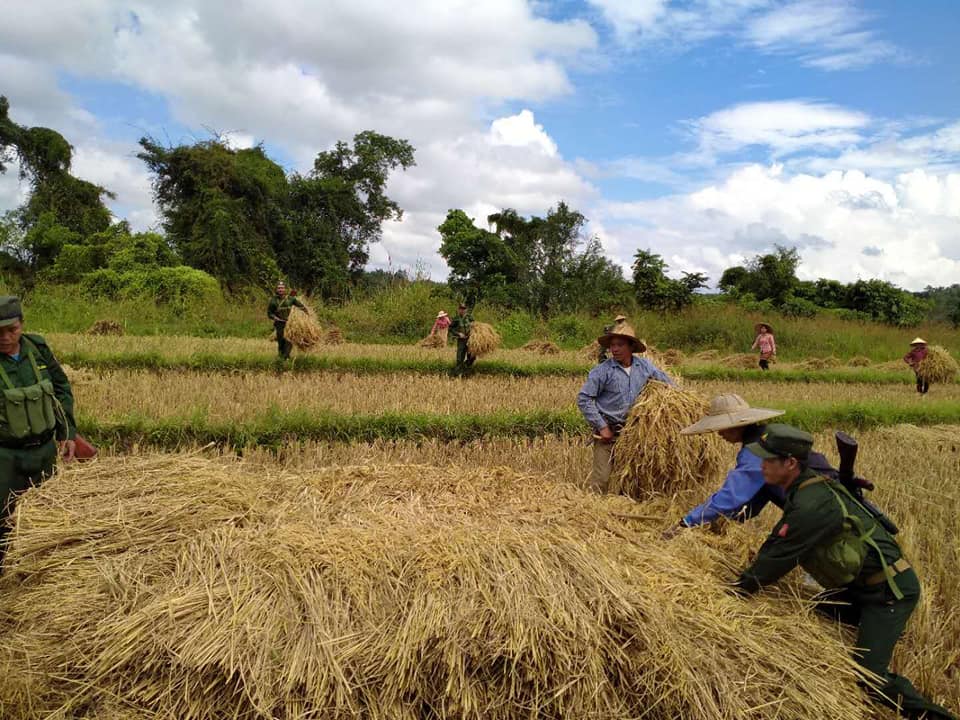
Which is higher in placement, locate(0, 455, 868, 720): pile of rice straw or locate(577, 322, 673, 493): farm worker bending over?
locate(577, 322, 673, 493): farm worker bending over

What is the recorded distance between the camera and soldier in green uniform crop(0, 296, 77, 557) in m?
3.64

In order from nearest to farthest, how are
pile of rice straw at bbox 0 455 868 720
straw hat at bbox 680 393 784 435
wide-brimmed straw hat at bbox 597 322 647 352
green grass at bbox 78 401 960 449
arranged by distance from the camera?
pile of rice straw at bbox 0 455 868 720
straw hat at bbox 680 393 784 435
wide-brimmed straw hat at bbox 597 322 647 352
green grass at bbox 78 401 960 449

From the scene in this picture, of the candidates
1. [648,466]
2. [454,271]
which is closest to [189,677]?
[648,466]

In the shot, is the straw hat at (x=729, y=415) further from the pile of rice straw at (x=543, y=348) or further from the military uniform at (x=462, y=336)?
the pile of rice straw at (x=543, y=348)

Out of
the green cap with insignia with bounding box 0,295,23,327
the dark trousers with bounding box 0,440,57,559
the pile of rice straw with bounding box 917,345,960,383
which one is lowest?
the dark trousers with bounding box 0,440,57,559

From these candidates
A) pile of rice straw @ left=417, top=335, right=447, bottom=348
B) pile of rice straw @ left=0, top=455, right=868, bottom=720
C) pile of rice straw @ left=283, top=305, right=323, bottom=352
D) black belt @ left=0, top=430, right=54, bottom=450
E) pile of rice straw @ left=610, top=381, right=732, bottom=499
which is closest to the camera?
pile of rice straw @ left=0, top=455, right=868, bottom=720

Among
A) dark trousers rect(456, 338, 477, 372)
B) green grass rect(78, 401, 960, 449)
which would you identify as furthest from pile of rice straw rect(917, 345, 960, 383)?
dark trousers rect(456, 338, 477, 372)

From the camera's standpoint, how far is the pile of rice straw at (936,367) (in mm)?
13219

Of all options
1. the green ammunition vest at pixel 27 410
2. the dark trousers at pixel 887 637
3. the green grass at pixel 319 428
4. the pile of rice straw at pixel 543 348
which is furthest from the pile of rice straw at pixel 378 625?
the pile of rice straw at pixel 543 348

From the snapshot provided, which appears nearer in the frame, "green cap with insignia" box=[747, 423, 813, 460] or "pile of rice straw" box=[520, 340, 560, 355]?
"green cap with insignia" box=[747, 423, 813, 460]

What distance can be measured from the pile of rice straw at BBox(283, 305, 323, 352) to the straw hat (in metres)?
8.73

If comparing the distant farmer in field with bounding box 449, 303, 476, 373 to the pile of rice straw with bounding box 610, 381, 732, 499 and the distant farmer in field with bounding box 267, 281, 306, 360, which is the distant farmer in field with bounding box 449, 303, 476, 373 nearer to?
the distant farmer in field with bounding box 267, 281, 306, 360

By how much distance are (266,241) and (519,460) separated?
2373cm

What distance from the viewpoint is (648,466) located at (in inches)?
172
